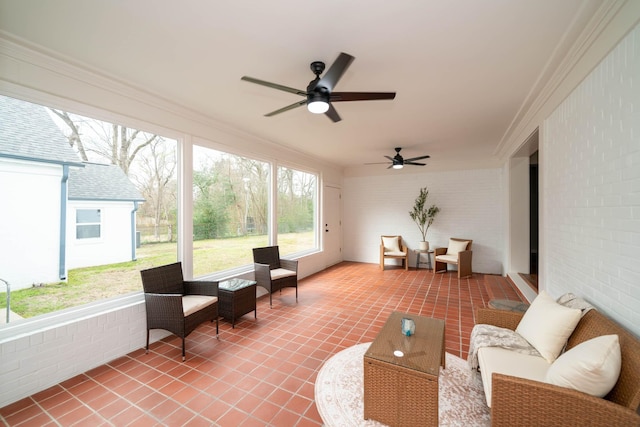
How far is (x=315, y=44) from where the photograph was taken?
188cm

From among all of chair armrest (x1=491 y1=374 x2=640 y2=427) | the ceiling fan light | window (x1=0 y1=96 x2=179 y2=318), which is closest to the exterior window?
window (x1=0 y1=96 x2=179 y2=318)

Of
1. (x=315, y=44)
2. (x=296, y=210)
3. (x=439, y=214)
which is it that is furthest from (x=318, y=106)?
(x=439, y=214)

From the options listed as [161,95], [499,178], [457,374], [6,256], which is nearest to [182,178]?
[161,95]

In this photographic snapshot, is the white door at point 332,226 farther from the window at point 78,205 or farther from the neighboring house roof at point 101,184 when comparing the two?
the neighboring house roof at point 101,184

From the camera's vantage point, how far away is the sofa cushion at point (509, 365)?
1555 mm

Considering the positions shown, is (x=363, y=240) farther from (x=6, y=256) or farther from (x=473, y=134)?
(x=6, y=256)

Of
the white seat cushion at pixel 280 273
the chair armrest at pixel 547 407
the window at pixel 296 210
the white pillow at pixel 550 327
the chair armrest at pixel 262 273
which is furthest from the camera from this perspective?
the window at pixel 296 210

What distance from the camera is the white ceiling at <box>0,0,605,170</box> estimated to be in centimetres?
156

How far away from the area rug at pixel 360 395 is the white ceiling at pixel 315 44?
8.15ft

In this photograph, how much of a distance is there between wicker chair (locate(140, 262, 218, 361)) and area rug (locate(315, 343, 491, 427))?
1.33 metres

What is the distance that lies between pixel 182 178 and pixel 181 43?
5.47ft

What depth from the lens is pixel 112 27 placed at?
1.73 meters

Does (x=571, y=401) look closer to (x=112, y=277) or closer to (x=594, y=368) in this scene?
(x=594, y=368)

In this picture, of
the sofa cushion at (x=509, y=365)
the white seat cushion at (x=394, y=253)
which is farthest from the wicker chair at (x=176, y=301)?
the white seat cushion at (x=394, y=253)
